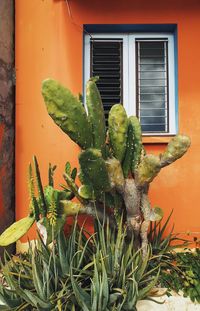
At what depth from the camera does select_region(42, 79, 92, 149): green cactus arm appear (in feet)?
11.0

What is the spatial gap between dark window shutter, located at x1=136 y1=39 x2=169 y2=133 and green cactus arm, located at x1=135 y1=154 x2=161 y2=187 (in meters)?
1.18

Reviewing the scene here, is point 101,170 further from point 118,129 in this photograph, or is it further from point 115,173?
point 118,129

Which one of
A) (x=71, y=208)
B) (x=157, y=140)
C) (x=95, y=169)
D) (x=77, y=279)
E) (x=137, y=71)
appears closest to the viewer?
(x=77, y=279)

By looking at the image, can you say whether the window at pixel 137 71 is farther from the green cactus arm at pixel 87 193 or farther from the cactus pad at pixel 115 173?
the green cactus arm at pixel 87 193

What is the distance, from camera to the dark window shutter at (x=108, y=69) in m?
4.87

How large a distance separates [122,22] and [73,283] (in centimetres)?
329

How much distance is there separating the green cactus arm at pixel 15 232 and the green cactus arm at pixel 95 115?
3.66 feet

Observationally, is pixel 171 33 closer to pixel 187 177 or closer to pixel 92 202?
pixel 187 177

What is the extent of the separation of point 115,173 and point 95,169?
321mm

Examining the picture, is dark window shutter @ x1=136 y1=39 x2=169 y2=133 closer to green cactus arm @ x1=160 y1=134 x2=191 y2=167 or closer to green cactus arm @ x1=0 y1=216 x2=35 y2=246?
green cactus arm @ x1=160 y1=134 x2=191 y2=167

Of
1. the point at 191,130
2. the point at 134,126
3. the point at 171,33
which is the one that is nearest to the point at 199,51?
the point at 171,33

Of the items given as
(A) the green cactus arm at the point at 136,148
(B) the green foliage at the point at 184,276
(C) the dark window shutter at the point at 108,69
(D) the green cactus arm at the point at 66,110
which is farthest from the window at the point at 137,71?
(B) the green foliage at the point at 184,276

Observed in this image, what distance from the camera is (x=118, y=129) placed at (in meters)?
3.69

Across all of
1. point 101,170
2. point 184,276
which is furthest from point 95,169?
point 184,276
